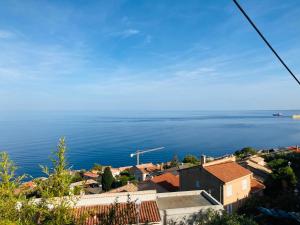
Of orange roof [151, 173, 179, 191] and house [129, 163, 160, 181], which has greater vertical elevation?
orange roof [151, 173, 179, 191]

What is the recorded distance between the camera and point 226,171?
32719 mm

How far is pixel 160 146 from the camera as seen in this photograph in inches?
5261

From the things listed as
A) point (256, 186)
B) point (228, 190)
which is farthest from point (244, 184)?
point (256, 186)

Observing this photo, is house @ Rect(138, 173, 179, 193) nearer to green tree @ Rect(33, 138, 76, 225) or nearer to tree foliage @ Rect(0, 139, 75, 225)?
green tree @ Rect(33, 138, 76, 225)

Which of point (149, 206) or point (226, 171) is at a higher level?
point (226, 171)

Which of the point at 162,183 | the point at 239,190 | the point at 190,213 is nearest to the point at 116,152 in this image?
the point at 162,183

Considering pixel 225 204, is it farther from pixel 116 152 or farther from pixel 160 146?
pixel 160 146

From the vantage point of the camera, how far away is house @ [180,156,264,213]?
30711mm

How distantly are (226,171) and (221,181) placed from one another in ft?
8.83

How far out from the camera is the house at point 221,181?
101 feet

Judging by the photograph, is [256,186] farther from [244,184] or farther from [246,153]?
[246,153]

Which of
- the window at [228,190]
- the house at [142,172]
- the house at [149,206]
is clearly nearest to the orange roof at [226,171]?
the window at [228,190]

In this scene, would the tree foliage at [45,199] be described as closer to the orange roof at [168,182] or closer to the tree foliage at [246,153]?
the orange roof at [168,182]

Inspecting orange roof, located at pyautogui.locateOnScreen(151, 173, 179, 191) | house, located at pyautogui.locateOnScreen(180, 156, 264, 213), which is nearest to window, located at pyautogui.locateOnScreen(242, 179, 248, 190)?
house, located at pyautogui.locateOnScreen(180, 156, 264, 213)
